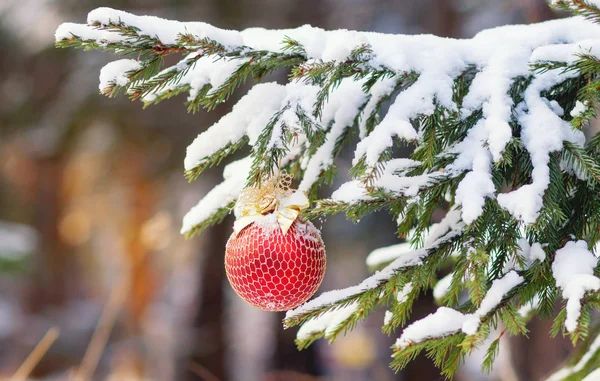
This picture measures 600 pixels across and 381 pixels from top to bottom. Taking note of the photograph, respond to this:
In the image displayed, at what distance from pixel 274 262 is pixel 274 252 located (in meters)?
0.02

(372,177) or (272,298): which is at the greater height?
(372,177)

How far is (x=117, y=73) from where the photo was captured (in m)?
0.88

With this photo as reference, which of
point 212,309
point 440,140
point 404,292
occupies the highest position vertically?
point 440,140

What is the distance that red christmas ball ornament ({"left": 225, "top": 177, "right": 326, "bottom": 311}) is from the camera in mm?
920

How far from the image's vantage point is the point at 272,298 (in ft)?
3.12

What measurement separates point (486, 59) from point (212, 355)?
459 centimetres

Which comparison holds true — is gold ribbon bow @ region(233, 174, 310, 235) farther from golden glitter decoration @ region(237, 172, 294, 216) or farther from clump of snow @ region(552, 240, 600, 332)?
clump of snow @ region(552, 240, 600, 332)

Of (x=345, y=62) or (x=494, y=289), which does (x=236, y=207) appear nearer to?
(x=345, y=62)

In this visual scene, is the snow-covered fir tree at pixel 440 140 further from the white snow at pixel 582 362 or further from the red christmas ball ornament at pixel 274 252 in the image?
the white snow at pixel 582 362

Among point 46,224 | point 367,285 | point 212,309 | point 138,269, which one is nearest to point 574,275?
point 367,285

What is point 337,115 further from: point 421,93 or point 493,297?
point 493,297

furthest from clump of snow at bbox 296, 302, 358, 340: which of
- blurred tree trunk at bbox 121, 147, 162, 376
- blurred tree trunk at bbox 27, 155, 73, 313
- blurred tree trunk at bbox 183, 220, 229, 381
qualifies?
blurred tree trunk at bbox 27, 155, 73, 313

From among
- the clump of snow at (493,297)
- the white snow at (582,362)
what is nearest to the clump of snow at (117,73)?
the clump of snow at (493,297)

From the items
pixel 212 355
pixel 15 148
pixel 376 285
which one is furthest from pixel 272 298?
pixel 15 148
